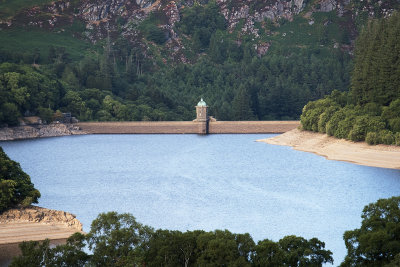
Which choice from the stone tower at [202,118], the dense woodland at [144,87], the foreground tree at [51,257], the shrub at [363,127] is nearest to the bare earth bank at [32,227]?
the foreground tree at [51,257]

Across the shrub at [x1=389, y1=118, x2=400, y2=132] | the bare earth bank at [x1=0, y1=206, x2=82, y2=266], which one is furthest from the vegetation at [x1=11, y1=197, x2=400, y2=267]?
the shrub at [x1=389, y1=118, x2=400, y2=132]

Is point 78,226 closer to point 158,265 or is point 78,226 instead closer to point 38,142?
point 158,265

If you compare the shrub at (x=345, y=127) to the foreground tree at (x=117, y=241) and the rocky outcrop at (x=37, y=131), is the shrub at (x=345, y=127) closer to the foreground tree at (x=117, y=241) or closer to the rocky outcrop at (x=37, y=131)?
the rocky outcrop at (x=37, y=131)

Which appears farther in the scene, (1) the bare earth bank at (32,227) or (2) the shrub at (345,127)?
(2) the shrub at (345,127)

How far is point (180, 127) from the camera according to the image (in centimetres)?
15375

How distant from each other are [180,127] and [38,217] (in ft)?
292

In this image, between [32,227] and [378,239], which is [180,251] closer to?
[378,239]

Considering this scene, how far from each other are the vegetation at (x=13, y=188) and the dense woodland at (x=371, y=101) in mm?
54326

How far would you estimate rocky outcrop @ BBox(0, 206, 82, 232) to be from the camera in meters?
64.9

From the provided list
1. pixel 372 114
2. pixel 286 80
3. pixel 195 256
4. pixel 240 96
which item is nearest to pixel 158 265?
pixel 195 256

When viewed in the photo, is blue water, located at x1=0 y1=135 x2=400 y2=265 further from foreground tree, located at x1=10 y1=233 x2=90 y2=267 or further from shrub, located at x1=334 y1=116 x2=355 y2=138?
foreground tree, located at x1=10 y1=233 x2=90 y2=267

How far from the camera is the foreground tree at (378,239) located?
45.9m

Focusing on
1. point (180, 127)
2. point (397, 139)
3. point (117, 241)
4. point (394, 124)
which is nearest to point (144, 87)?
point (180, 127)


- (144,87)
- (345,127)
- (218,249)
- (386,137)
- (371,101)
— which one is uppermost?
(371,101)
